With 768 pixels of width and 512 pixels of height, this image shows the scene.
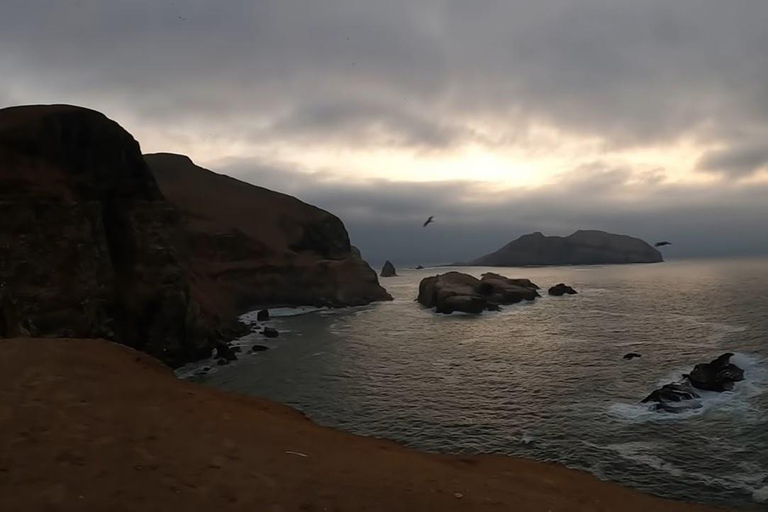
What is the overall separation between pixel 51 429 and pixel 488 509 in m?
8.39

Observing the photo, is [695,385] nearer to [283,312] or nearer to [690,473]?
[690,473]

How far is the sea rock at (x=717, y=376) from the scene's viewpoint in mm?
31375

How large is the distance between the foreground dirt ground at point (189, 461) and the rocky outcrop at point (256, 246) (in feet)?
189

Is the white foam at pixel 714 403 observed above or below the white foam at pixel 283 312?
above

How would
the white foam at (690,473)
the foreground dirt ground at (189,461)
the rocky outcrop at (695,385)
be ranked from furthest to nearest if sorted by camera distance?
the rocky outcrop at (695,385) < the white foam at (690,473) < the foreground dirt ground at (189,461)

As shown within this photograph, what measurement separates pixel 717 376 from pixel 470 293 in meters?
53.1

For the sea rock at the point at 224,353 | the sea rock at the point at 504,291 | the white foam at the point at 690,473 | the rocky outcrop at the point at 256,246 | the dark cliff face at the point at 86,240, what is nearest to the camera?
the white foam at the point at 690,473

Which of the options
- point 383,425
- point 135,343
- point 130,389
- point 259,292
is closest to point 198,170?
point 259,292

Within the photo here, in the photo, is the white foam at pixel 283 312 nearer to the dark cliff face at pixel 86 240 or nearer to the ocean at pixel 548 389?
the ocean at pixel 548 389

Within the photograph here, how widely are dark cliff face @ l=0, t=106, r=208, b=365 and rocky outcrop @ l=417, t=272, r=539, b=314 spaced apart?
146ft

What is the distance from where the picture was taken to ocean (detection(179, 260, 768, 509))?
21.5 m

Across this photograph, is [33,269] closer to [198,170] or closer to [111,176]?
[111,176]

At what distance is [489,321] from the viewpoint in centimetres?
6850

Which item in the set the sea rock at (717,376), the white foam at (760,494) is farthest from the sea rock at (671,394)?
the white foam at (760,494)
